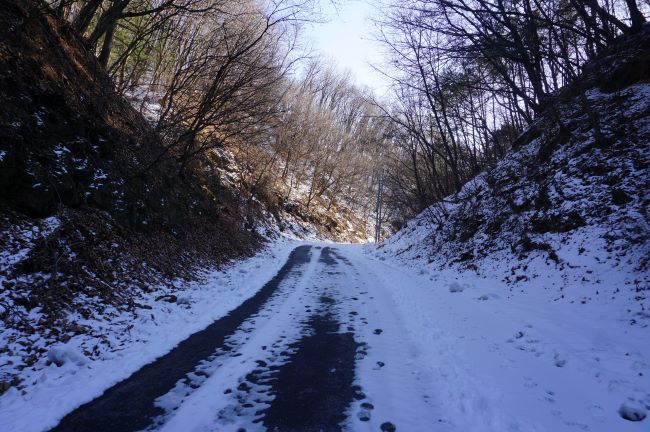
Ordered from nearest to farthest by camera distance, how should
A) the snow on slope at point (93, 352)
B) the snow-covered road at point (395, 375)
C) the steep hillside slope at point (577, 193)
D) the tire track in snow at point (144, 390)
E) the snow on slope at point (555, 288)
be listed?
1. the tire track in snow at point (144, 390)
2. the snow-covered road at point (395, 375)
3. the snow on slope at point (93, 352)
4. the snow on slope at point (555, 288)
5. the steep hillside slope at point (577, 193)

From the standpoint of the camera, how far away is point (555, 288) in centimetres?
668

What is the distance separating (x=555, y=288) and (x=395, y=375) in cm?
415

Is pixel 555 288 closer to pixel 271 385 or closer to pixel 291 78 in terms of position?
pixel 271 385

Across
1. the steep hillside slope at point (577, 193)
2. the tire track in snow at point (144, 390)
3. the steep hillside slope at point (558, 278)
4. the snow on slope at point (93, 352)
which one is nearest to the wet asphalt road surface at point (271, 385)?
the tire track in snow at point (144, 390)

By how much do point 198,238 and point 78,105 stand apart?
5085 millimetres

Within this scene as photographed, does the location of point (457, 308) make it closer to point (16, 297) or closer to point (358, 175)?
point (16, 297)

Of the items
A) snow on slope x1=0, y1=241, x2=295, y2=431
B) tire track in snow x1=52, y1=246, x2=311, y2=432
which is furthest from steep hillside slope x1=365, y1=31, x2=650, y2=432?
snow on slope x1=0, y1=241, x2=295, y2=431

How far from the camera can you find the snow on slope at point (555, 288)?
363cm

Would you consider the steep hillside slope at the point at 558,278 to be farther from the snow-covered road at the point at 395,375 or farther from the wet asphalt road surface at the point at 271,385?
the wet asphalt road surface at the point at 271,385

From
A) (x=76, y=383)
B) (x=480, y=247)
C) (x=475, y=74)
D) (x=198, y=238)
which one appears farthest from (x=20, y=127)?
(x=475, y=74)

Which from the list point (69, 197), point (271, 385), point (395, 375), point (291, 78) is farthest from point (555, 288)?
point (291, 78)

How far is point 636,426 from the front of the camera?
3057 millimetres

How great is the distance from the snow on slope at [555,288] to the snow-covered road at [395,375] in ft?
0.08

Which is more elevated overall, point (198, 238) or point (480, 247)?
point (198, 238)
